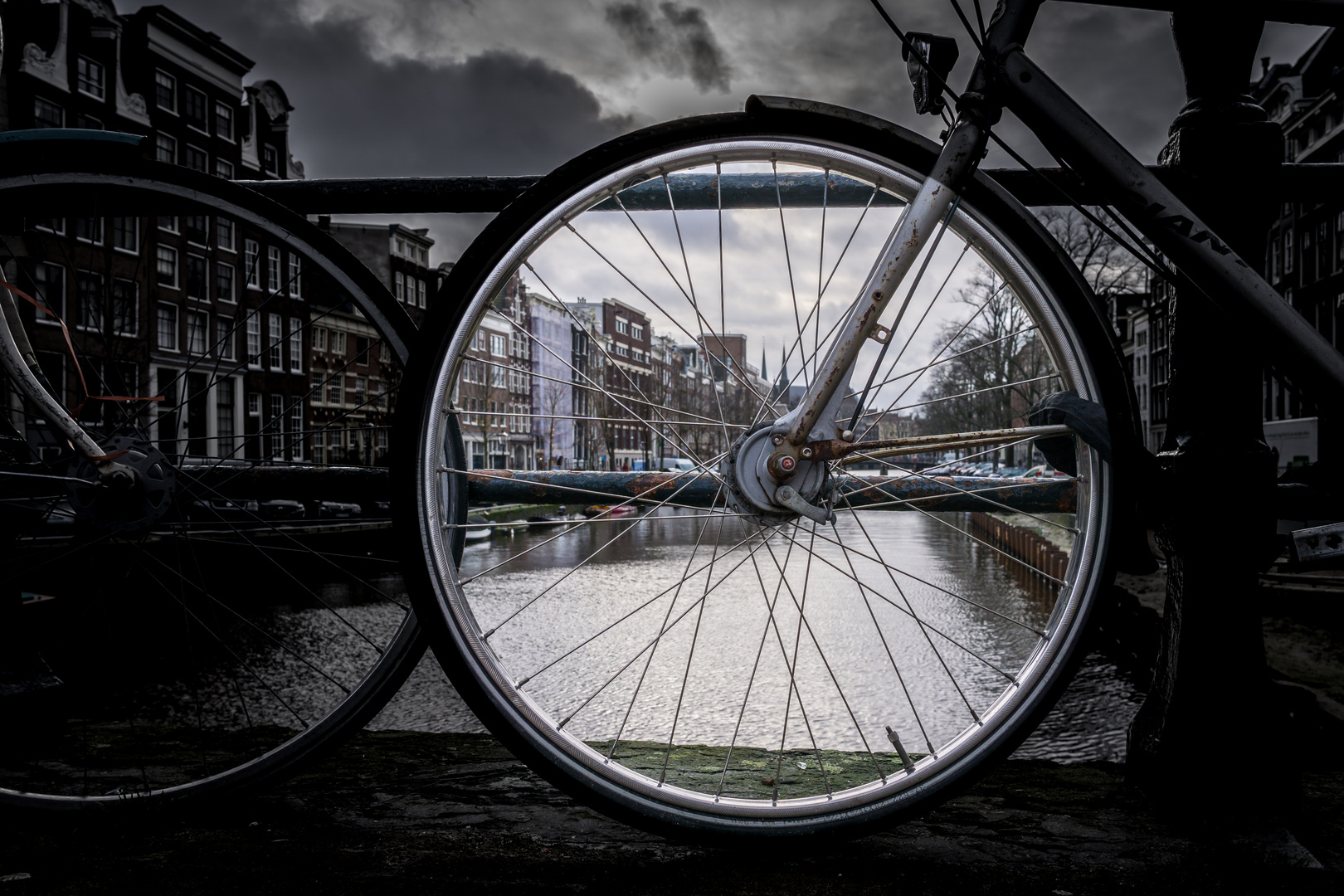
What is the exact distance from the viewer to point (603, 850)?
40.4 inches

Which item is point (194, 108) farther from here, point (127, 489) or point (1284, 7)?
point (1284, 7)

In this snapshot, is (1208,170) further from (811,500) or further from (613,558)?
(613,558)

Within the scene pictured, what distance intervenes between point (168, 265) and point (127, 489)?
25028mm

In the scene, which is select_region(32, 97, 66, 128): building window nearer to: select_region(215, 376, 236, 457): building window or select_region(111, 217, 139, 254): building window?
select_region(111, 217, 139, 254): building window

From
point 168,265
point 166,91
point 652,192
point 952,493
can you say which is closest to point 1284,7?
point 952,493

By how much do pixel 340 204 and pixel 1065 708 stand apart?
13044 millimetres

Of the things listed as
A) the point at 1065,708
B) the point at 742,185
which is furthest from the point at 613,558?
the point at 742,185

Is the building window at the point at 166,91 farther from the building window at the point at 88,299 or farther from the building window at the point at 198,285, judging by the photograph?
the building window at the point at 88,299

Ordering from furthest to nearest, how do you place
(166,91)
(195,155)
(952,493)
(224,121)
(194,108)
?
(224,121) → (195,155) → (194,108) → (166,91) → (952,493)

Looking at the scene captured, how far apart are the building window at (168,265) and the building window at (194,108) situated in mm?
4381

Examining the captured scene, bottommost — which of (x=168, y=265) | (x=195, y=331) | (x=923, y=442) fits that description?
(x=923, y=442)

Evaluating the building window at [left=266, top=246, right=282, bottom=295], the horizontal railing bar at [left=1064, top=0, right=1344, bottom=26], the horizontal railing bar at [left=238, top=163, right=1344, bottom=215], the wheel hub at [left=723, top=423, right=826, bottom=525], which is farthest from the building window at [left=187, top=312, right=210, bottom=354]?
the horizontal railing bar at [left=1064, top=0, right=1344, bottom=26]

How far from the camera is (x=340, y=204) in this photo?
1.55m

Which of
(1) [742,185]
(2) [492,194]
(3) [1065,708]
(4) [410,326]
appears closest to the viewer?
(4) [410,326]
